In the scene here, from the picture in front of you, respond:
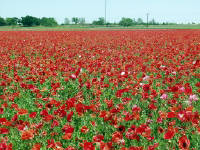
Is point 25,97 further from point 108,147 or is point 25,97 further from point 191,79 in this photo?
point 191,79

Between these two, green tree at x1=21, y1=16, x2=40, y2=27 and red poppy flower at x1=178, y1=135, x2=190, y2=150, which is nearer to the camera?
red poppy flower at x1=178, y1=135, x2=190, y2=150

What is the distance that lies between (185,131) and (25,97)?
2750 mm

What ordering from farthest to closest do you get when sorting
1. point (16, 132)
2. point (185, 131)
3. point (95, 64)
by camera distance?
point (95, 64) < point (16, 132) < point (185, 131)

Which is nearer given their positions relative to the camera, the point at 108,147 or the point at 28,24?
the point at 108,147

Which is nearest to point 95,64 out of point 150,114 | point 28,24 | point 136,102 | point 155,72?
point 155,72

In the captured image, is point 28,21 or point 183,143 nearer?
point 183,143

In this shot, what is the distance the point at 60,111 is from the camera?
9.57ft

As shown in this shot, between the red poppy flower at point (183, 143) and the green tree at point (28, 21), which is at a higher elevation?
the green tree at point (28, 21)

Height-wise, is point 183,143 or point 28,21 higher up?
point 28,21

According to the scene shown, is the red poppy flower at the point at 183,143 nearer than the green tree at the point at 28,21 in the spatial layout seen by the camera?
Yes

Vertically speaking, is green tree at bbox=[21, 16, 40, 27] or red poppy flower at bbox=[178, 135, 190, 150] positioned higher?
green tree at bbox=[21, 16, 40, 27]

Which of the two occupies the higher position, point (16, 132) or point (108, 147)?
point (108, 147)

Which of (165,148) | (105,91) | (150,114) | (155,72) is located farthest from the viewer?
(155,72)

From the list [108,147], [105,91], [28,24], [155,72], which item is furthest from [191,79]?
[28,24]
